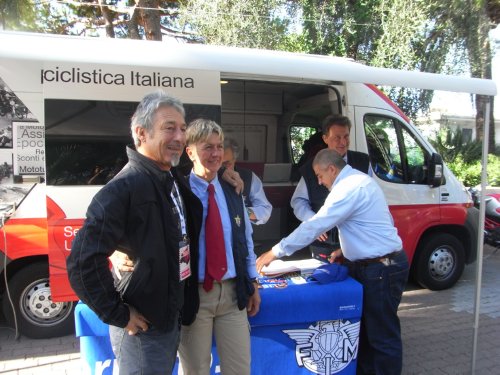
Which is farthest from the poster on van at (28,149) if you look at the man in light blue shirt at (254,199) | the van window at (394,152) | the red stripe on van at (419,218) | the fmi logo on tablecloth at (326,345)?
the red stripe on van at (419,218)

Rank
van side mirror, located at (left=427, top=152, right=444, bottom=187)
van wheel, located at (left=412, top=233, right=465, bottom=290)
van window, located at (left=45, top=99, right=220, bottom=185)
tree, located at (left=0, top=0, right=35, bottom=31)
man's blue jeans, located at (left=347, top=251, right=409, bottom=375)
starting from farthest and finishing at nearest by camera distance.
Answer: tree, located at (left=0, top=0, right=35, bottom=31) → van wheel, located at (left=412, top=233, right=465, bottom=290) → van side mirror, located at (left=427, top=152, right=444, bottom=187) → van window, located at (left=45, top=99, right=220, bottom=185) → man's blue jeans, located at (left=347, top=251, right=409, bottom=375)

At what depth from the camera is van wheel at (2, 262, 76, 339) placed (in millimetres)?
3719

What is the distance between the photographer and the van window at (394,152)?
4.75 metres

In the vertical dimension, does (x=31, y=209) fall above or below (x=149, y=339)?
above

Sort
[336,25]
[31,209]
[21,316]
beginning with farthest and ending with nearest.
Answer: [336,25], [21,316], [31,209]

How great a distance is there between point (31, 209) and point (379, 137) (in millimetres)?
3560

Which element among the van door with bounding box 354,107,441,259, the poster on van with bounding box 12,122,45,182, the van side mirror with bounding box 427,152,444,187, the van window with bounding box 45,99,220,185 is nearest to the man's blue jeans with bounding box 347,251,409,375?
the van window with bounding box 45,99,220,185

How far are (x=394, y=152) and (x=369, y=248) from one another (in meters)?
2.47

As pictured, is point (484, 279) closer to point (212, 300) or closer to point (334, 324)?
point (334, 324)

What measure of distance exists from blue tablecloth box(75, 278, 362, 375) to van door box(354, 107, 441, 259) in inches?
89.7

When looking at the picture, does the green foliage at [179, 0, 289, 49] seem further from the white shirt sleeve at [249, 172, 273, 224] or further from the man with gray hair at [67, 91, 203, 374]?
the man with gray hair at [67, 91, 203, 374]

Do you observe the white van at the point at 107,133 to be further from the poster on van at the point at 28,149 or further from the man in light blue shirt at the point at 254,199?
the man in light blue shirt at the point at 254,199

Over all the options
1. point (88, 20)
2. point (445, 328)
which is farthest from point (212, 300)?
point (88, 20)

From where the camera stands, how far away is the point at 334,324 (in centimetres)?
267
